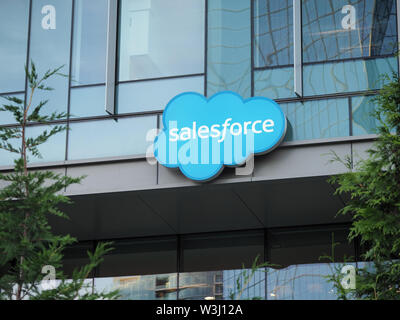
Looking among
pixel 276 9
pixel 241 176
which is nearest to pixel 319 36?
pixel 276 9

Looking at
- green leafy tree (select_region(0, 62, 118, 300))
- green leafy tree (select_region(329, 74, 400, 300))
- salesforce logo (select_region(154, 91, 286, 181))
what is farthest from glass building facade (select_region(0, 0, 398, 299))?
green leafy tree (select_region(0, 62, 118, 300))

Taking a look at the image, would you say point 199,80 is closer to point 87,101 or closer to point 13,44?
point 87,101

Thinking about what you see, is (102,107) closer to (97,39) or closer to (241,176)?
(97,39)

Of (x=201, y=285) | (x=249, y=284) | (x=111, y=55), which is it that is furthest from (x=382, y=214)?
(x=111, y=55)

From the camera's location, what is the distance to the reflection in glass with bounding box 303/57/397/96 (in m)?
14.6

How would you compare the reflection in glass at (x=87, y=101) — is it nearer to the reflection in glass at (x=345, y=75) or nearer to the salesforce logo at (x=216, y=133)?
the salesforce logo at (x=216, y=133)

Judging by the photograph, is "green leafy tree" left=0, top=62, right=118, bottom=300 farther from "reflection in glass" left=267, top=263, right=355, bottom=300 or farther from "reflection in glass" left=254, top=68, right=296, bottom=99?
"reflection in glass" left=267, top=263, right=355, bottom=300

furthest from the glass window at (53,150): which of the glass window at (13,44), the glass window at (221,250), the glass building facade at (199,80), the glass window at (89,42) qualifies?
the glass window at (221,250)

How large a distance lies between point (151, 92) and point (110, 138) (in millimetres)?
1217

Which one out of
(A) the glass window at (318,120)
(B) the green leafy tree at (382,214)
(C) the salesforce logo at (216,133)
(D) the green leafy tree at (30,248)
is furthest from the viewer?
(A) the glass window at (318,120)

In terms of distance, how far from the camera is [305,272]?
16172 millimetres

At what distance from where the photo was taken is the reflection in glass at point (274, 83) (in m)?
14.9

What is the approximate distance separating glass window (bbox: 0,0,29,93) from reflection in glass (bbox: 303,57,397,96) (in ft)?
19.5

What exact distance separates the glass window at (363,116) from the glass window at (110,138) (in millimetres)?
3764
